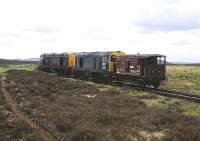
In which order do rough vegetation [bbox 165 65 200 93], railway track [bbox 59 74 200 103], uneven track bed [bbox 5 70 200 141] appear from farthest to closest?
rough vegetation [bbox 165 65 200 93], railway track [bbox 59 74 200 103], uneven track bed [bbox 5 70 200 141]

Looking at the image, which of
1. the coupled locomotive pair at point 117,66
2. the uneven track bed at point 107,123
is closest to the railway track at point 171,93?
the coupled locomotive pair at point 117,66

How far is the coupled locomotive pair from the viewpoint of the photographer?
4134 centimetres

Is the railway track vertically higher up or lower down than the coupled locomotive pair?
lower down

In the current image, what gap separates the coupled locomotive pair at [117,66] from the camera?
4134 cm

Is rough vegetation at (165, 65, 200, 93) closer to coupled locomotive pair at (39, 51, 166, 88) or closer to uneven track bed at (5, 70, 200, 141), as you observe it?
coupled locomotive pair at (39, 51, 166, 88)

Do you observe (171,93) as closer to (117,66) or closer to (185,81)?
(117,66)

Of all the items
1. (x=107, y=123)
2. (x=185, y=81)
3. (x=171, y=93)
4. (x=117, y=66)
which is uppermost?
(x=117, y=66)

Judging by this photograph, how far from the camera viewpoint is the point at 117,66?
47.3 m

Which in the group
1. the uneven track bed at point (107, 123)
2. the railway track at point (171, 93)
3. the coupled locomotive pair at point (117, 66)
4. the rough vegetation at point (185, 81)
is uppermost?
the coupled locomotive pair at point (117, 66)

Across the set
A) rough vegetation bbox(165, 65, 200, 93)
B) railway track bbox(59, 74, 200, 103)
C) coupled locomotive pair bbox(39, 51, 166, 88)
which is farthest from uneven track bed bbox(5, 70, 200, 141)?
rough vegetation bbox(165, 65, 200, 93)

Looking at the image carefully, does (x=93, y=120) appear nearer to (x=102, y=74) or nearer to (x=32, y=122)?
(x=32, y=122)


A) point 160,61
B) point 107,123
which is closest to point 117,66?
point 160,61

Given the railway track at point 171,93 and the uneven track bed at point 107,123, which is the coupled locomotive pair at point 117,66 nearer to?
the railway track at point 171,93

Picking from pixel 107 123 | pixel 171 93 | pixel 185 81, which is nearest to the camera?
pixel 107 123
